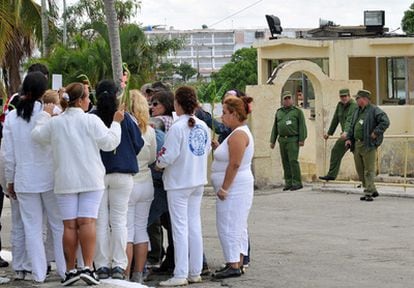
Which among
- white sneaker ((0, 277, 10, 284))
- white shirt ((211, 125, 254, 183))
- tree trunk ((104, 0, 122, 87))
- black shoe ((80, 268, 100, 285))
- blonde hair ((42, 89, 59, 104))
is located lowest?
white sneaker ((0, 277, 10, 284))

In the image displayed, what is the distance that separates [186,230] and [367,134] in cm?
812

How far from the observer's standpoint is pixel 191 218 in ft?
37.0

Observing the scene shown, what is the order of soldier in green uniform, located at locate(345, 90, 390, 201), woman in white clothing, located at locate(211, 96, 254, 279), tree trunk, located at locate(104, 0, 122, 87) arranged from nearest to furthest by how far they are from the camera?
woman in white clothing, located at locate(211, 96, 254, 279), soldier in green uniform, located at locate(345, 90, 390, 201), tree trunk, located at locate(104, 0, 122, 87)

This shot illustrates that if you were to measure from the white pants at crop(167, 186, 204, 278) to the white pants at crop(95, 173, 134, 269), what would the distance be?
0.54 metres

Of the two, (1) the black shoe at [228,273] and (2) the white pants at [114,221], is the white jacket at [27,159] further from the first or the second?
(1) the black shoe at [228,273]

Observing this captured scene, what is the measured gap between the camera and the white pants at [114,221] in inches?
422

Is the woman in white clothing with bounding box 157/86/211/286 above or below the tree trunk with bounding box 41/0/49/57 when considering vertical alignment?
below

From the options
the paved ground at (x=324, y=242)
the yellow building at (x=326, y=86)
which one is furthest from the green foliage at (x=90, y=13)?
the paved ground at (x=324, y=242)

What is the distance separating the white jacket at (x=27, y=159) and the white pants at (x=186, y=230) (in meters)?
1.25

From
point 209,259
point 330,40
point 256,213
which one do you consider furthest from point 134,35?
point 209,259

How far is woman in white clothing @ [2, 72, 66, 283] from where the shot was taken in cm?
1089

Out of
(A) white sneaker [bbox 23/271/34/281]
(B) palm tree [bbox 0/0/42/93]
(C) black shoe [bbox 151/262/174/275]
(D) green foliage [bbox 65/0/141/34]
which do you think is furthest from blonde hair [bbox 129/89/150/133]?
(D) green foliage [bbox 65/0/141/34]

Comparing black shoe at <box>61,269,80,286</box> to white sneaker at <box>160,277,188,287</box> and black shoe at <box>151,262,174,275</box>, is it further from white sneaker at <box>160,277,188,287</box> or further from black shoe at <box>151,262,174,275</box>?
black shoe at <box>151,262,174,275</box>

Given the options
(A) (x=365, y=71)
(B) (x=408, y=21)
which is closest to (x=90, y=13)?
(B) (x=408, y=21)
